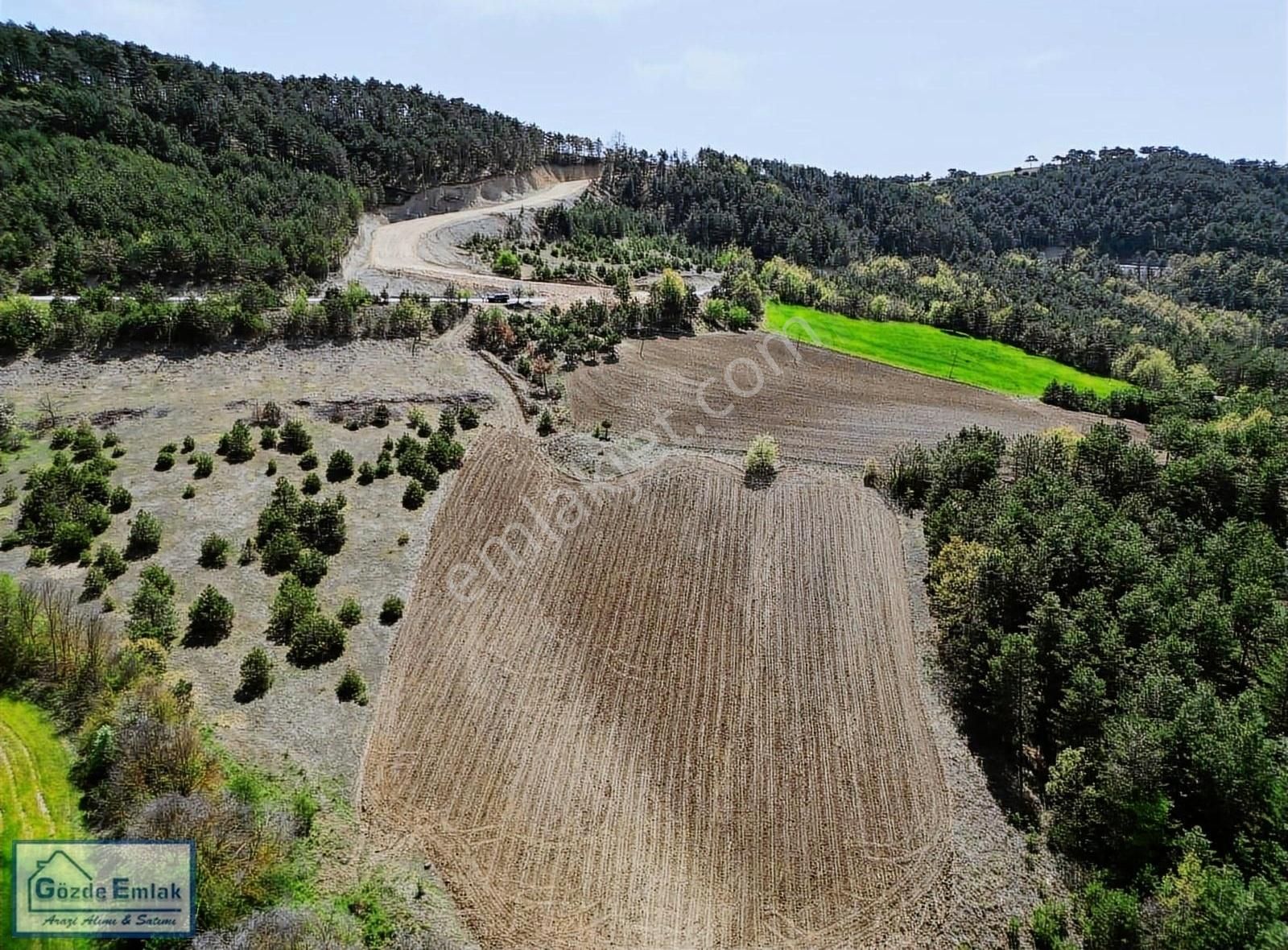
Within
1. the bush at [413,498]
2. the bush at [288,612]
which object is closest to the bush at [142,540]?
the bush at [288,612]

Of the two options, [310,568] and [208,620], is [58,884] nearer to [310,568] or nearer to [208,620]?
[208,620]

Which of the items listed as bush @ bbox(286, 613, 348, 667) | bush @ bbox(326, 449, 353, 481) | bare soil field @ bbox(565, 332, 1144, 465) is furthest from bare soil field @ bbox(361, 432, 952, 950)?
bare soil field @ bbox(565, 332, 1144, 465)

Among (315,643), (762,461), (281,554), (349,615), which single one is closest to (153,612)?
(281,554)

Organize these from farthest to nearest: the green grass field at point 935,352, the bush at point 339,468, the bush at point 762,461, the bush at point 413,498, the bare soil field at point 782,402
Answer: the green grass field at point 935,352 → the bare soil field at point 782,402 → the bush at point 762,461 → the bush at point 339,468 → the bush at point 413,498

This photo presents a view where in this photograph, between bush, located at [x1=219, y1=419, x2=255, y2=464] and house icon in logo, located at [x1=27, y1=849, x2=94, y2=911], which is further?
bush, located at [x1=219, y1=419, x2=255, y2=464]

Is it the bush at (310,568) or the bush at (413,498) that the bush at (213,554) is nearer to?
the bush at (310,568)

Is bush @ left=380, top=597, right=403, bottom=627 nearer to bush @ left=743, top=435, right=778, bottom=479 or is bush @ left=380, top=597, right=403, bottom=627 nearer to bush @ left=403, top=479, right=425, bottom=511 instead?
bush @ left=403, top=479, right=425, bottom=511
